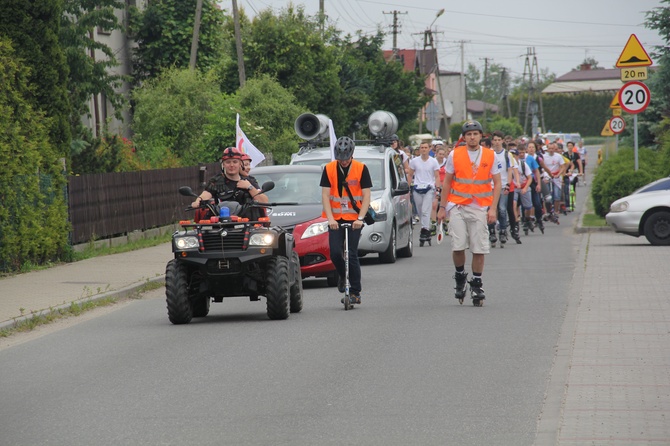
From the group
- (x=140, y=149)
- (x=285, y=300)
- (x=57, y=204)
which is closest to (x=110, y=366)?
(x=285, y=300)

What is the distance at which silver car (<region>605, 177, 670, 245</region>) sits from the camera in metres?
21.3

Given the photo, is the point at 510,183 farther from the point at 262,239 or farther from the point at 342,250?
the point at 262,239

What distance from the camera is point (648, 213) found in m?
21.4

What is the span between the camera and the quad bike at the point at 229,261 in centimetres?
1198

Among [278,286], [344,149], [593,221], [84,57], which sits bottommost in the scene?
[593,221]

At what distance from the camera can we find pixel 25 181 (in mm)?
17766

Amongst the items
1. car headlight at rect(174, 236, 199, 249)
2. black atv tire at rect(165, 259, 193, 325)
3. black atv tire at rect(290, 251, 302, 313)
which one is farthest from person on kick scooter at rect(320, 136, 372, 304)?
black atv tire at rect(165, 259, 193, 325)

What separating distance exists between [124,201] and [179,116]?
977 centimetres

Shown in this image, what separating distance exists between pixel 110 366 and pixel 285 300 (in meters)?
2.77

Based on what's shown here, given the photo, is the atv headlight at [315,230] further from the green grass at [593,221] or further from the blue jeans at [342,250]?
the green grass at [593,221]

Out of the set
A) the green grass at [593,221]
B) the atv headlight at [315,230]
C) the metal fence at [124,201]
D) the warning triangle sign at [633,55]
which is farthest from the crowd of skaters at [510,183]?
the atv headlight at [315,230]

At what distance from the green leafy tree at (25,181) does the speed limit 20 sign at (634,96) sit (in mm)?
10878

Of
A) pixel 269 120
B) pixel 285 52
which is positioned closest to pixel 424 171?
pixel 269 120

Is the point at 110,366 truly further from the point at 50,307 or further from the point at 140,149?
the point at 140,149
